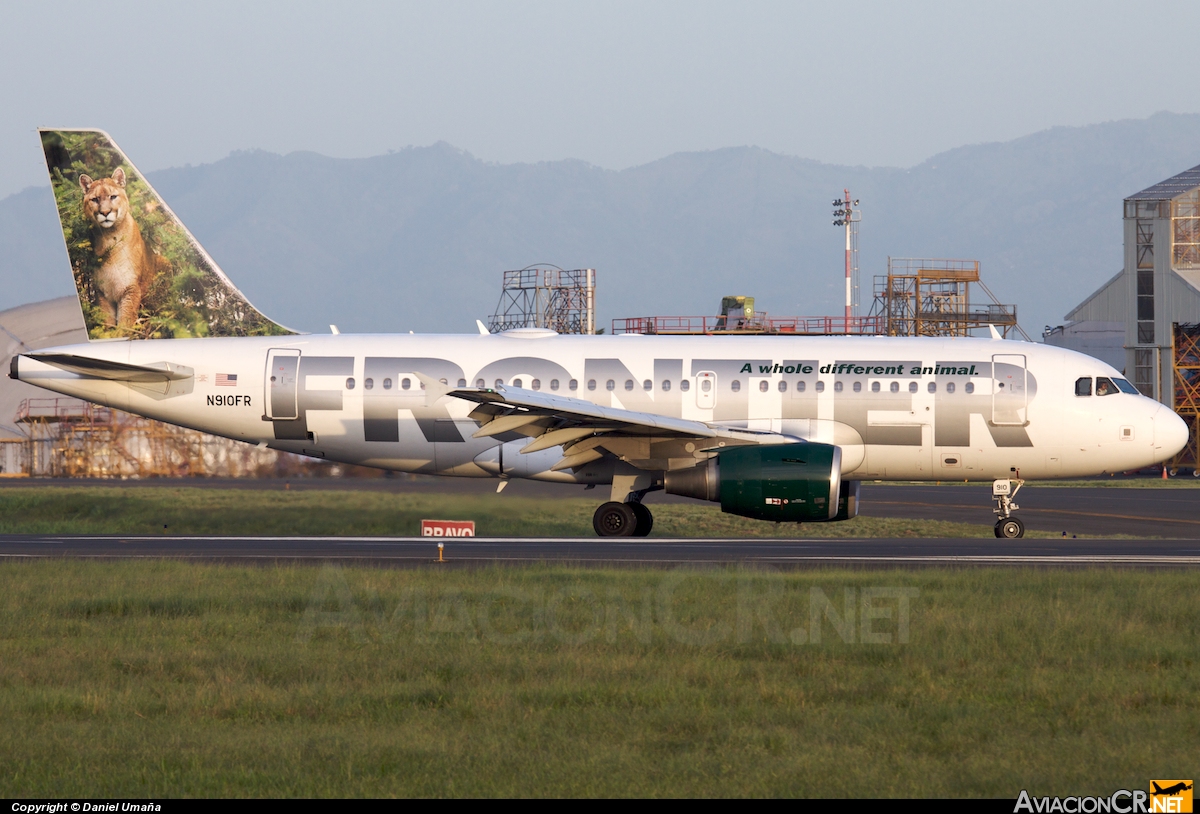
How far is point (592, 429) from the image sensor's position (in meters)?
22.7

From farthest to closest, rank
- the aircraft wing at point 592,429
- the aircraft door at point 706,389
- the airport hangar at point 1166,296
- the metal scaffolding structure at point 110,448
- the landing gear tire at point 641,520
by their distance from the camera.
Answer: the airport hangar at point 1166,296 < the metal scaffolding structure at point 110,448 < the aircraft door at point 706,389 < the landing gear tire at point 641,520 < the aircraft wing at point 592,429

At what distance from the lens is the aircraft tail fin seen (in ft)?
85.9

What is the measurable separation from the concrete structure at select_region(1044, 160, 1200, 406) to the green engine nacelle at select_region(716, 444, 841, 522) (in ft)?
160

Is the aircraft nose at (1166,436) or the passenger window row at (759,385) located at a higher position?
the passenger window row at (759,385)

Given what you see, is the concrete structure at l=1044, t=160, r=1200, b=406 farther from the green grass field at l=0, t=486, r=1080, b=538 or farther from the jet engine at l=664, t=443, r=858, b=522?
the jet engine at l=664, t=443, r=858, b=522

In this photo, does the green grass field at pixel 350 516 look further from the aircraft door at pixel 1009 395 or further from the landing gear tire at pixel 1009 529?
the aircraft door at pixel 1009 395

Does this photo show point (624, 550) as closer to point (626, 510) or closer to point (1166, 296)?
point (626, 510)

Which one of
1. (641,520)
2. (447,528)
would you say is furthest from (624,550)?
(447,528)

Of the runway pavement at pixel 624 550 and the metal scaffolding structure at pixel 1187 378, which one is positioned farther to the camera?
the metal scaffolding structure at pixel 1187 378

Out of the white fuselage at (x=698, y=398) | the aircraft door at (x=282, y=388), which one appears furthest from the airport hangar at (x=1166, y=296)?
the aircraft door at (x=282, y=388)

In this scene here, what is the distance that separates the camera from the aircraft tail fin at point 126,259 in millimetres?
26172

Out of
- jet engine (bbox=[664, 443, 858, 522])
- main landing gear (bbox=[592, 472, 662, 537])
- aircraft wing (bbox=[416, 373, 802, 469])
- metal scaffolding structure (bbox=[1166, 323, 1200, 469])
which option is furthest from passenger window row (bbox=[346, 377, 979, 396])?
metal scaffolding structure (bbox=[1166, 323, 1200, 469])

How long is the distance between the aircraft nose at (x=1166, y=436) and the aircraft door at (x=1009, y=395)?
2.56 meters

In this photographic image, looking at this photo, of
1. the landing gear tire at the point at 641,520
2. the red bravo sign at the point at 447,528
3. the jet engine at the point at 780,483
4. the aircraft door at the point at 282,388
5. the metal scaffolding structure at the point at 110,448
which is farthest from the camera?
the metal scaffolding structure at the point at 110,448
